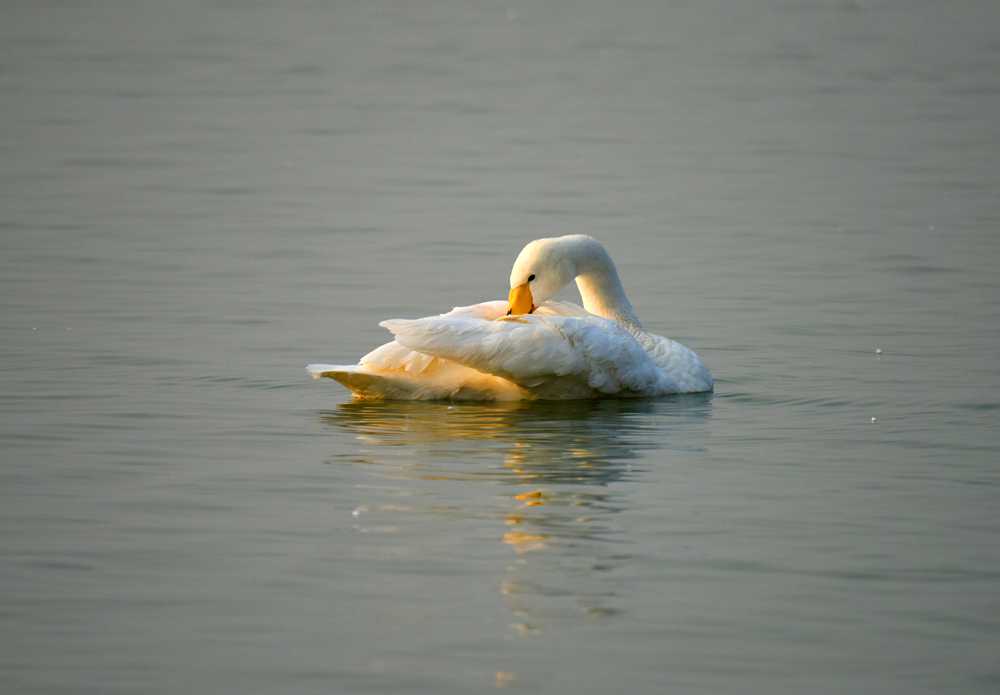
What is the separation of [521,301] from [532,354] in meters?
0.89

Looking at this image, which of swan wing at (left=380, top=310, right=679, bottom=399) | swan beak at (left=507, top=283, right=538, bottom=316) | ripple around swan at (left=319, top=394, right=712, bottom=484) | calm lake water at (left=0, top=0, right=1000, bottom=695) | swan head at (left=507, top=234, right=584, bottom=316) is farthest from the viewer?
swan head at (left=507, top=234, right=584, bottom=316)

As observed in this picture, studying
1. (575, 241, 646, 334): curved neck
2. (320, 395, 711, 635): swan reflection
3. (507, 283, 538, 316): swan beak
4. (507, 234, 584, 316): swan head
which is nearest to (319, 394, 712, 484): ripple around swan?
(320, 395, 711, 635): swan reflection

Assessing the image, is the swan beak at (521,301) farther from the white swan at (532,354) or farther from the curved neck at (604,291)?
the curved neck at (604,291)

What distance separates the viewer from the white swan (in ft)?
32.3

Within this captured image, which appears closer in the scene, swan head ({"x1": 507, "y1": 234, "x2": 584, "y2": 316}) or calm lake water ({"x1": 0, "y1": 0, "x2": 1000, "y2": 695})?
calm lake water ({"x1": 0, "y1": 0, "x2": 1000, "y2": 695})

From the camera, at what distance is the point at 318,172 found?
72.8 ft

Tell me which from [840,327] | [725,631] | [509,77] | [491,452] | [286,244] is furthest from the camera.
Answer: [509,77]

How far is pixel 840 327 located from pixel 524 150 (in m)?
11.4

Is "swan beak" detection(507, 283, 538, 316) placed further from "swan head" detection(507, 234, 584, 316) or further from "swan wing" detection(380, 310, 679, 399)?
"swan wing" detection(380, 310, 679, 399)

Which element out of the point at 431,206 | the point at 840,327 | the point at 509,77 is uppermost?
the point at 509,77

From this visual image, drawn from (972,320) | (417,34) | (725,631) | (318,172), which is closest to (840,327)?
(972,320)

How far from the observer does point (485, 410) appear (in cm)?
1029

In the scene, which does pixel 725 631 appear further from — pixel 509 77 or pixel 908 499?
pixel 509 77

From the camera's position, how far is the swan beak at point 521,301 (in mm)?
10641
